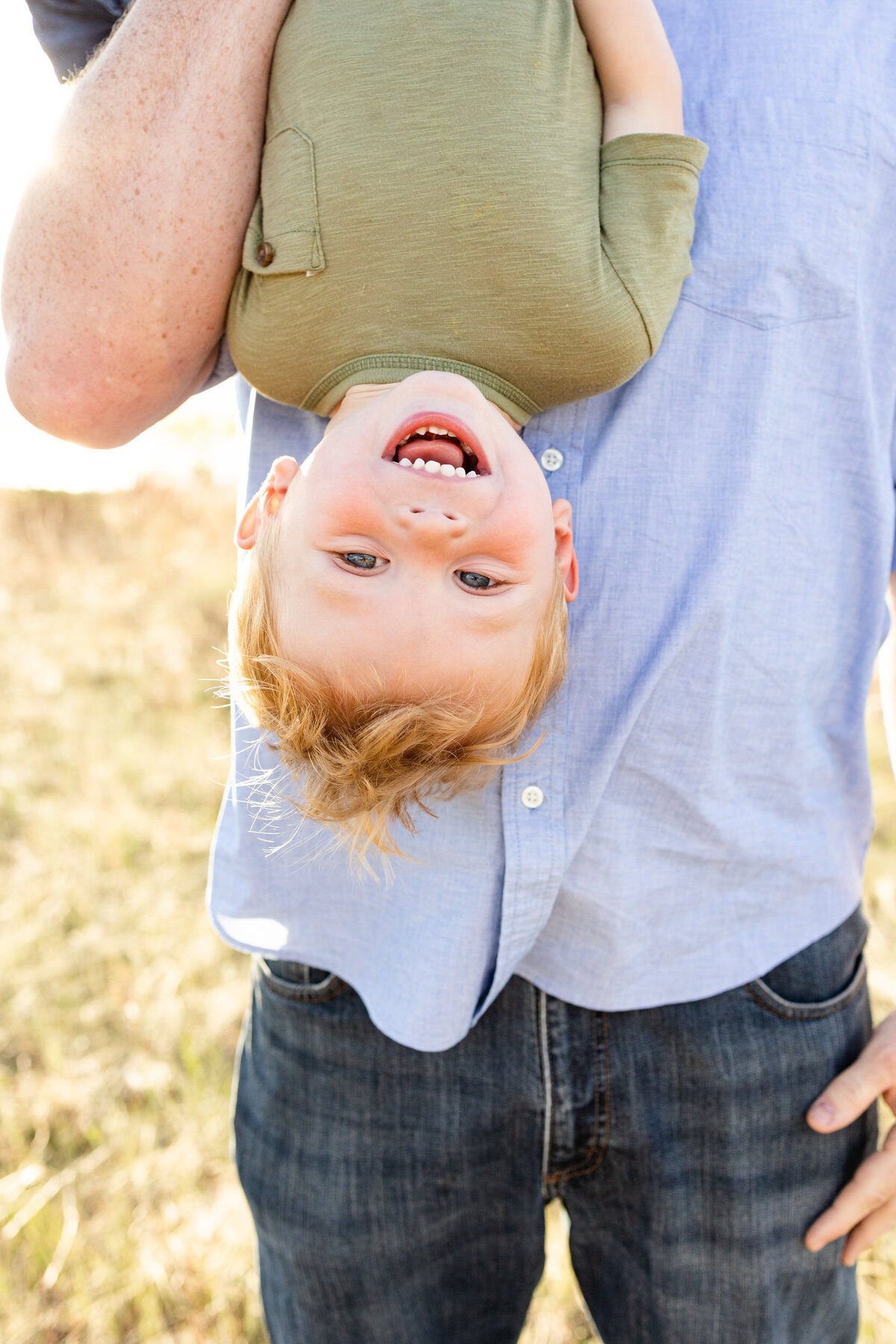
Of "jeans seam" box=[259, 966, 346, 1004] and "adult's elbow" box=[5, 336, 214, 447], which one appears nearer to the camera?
"adult's elbow" box=[5, 336, 214, 447]

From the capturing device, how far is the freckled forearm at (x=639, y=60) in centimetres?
130

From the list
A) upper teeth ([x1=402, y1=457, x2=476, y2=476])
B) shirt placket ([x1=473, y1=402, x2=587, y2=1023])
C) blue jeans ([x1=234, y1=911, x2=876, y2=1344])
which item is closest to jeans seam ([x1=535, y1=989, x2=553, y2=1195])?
blue jeans ([x1=234, y1=911, x2=876, y2=1344])

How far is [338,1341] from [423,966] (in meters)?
0.67

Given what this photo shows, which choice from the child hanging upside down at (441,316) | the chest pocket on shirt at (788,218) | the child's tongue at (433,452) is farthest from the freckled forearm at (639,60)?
the child's tongue at (433,452)

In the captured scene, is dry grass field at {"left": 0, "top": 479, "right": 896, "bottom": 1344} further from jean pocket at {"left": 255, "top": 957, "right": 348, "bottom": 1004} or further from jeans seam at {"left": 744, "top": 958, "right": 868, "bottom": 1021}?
jeans seam at {"left": 744, "top": 958, "right": 868, "bottom": 1021}

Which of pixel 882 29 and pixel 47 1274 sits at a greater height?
pixel 882 29

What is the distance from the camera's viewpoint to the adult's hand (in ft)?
4.69

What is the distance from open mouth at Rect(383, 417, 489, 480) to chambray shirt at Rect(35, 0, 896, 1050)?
122mm

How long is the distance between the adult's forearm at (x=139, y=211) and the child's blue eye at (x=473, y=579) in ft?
1.60

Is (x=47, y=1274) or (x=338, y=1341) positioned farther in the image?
(x=47, y=1274)

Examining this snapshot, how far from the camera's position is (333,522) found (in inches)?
51.6

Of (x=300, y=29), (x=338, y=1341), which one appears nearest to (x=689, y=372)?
(x=300, y=29)

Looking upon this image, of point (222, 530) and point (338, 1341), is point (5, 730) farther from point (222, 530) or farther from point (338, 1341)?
point (338, 1341)

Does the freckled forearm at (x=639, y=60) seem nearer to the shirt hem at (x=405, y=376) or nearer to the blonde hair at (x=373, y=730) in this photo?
the shirt hem at (x=405, y=376)
